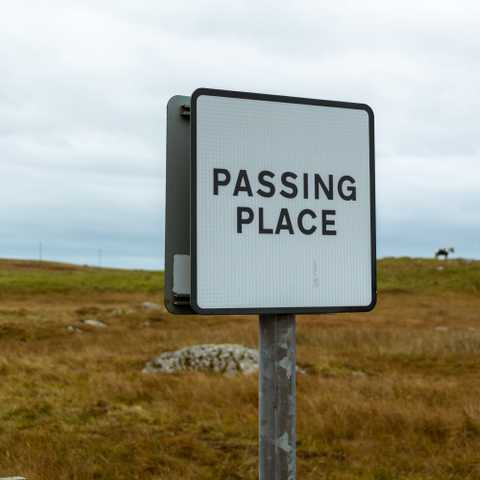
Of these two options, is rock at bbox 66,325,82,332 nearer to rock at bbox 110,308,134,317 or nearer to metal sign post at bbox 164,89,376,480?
rock at bbox 110,308,134,317

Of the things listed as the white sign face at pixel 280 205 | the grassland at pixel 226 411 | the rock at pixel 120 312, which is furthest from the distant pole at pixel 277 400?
the rock at pixel 120 312

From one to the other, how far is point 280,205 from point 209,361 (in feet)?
45.2

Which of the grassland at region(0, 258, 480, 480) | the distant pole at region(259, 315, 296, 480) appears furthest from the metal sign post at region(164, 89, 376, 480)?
the grassland at region(0, 258, 480, 480)

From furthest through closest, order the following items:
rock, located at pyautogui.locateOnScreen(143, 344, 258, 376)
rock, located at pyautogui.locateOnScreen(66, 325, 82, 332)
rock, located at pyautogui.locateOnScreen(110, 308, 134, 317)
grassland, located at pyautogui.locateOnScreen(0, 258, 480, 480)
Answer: rock, located at pyautogui.locateOnScreen(110, 308, 134, 317)
rock, located at pyautogui.locateOnScreen(66, 325, 82, 332)
rock, located at pyautogui.locateOnScreen(143, 344, 258, 376)
grassland, located at pyautogui.locateOnScreen(0, 258, 480, 480)

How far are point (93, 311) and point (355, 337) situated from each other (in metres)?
18.5

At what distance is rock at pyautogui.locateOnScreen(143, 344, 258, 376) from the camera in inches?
624

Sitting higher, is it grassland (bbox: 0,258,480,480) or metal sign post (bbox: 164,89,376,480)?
metal sign post (bbox: 164,89,376,480)

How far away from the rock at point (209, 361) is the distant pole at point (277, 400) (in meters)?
12.7

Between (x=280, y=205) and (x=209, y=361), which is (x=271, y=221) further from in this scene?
(x=209, y=361)

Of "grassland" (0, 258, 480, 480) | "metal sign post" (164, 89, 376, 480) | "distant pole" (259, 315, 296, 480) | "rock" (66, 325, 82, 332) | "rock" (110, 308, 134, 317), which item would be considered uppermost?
"metal sign post" (164, 89, 376, 480)

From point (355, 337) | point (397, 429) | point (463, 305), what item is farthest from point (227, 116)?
point (463, 305)

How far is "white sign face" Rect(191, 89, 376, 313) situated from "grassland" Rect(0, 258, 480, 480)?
476cm

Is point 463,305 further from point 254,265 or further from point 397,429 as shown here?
point 254,265

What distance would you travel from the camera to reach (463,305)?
4447cm
